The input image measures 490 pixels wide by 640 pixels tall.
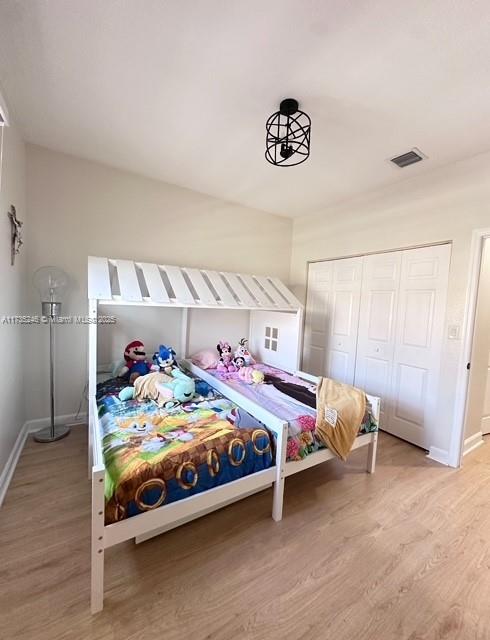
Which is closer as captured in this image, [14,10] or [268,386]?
[14,10]

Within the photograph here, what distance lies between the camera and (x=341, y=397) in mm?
2176

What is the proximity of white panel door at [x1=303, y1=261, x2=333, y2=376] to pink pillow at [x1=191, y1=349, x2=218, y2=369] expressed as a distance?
1.50 meters

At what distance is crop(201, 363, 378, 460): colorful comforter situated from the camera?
6.16 ft

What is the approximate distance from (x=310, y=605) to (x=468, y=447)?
7.90 ft

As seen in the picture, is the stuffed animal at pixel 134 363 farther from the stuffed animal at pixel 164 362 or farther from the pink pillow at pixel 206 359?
the pink pillow at pixel 206 359

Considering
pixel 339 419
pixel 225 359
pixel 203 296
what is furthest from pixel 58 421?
pixel 339 419

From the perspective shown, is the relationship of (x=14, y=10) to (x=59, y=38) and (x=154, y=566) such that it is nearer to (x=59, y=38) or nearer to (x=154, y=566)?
(x=59, y=38)

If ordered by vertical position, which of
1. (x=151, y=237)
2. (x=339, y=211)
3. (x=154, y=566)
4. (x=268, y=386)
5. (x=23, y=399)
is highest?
(x=339, y=211)

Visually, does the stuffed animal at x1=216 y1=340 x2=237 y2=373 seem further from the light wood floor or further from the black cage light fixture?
the black cage light fixture

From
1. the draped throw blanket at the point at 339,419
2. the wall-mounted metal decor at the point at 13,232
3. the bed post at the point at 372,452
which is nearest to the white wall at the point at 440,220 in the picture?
the bed post at the point at 372,452

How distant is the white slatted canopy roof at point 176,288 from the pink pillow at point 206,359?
2.64 feet

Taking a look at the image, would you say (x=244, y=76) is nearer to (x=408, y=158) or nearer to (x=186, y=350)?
(x=408, y=158)

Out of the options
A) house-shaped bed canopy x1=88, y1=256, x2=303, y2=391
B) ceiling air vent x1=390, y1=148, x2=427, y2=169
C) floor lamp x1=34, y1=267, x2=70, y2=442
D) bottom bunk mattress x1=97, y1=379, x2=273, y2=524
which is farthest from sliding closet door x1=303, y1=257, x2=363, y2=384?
floor lamp x1=34, y1=267, x2=70, y2=442

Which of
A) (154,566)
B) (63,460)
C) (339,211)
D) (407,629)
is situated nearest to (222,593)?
(154,566)
